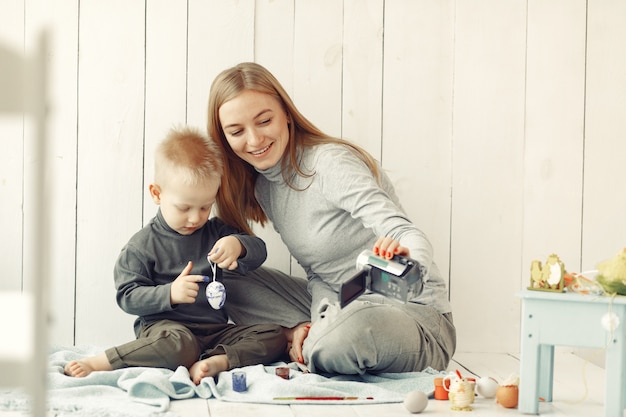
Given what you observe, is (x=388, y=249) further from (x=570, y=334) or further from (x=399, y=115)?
(x=399, y=115)

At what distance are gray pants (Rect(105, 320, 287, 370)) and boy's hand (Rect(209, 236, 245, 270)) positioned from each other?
139 millimetres

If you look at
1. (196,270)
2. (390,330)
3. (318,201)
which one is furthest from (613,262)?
(196,270)

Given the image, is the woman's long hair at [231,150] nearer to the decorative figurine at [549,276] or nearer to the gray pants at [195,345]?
the gray pants at [195,345]

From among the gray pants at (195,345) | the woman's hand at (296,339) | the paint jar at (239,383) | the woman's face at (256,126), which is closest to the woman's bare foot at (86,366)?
the gray pants at (195,345)

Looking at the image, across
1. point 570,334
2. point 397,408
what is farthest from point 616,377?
point 397,408

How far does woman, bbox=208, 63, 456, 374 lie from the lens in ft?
5.15

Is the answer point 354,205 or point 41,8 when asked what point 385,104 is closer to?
point 354,205

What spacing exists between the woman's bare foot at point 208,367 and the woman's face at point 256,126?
1.36 feet

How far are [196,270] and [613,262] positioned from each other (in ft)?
2.79

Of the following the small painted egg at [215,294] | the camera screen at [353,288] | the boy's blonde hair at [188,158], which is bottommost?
the small painted egg at [215,294]

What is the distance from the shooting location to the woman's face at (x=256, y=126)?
68.1 inches

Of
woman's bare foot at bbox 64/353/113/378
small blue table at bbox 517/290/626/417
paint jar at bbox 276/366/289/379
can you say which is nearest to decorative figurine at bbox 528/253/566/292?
small blue table at bbox 517/290/626/417

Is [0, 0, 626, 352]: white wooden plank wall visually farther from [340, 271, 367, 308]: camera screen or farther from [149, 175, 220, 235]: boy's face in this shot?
[340, 271, 367, 308]: camera screen

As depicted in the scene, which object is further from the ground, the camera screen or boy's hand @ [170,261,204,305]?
the camera screen
